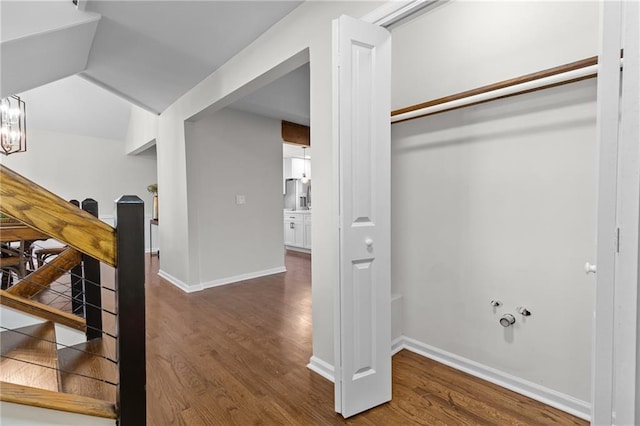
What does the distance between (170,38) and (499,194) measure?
273 cm

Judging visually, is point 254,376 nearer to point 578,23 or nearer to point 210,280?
point 210,280

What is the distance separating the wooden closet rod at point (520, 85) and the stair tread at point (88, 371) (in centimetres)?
234

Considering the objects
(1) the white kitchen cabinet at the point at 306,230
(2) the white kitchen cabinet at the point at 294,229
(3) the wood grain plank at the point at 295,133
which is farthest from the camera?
(2) the white kitchen cabinet at the point at 294,229

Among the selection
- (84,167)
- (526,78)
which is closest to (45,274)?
(526,78)

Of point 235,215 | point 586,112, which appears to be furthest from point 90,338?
point 586,112

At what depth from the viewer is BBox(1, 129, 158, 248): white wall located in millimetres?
5934

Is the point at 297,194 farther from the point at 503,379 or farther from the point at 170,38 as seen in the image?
the point at 503,379

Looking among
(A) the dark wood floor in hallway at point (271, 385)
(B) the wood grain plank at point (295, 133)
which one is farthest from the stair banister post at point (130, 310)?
(B) the wood grain plank at point (295, 133)

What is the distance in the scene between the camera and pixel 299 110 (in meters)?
4.25

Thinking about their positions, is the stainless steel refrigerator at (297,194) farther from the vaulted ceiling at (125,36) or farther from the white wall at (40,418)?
the white wall at (40,418)

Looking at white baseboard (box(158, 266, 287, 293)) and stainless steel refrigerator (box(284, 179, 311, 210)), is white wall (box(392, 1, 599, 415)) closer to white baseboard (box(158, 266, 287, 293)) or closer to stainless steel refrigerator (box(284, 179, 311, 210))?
white baseboard (box(158, 266, 287, 293))

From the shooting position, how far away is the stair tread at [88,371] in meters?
1.71

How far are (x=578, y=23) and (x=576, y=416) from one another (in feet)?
6.55

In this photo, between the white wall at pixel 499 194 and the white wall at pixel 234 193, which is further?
the white wall at pixel 234 193
